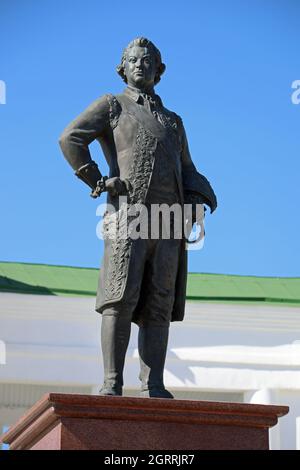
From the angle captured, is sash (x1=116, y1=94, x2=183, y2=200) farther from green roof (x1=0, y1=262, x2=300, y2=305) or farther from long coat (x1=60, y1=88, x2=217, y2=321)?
green roof (x1=0, y1=262, x2=300, y2=305)

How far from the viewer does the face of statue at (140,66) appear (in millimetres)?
7375

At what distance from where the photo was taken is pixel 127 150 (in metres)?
7.21

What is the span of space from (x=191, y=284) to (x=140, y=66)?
8.94 metres

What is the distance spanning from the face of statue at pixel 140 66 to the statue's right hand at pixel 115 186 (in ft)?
2.38

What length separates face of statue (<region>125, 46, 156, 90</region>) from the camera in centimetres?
738

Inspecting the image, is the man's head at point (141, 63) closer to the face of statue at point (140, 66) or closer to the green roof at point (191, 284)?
the face of statue at point (140, 66)

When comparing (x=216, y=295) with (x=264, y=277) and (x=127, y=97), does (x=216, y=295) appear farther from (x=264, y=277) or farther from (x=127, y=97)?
(x=127, y=97)

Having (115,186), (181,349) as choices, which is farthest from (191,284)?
(115,186)

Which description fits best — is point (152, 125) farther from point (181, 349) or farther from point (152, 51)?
point (181, 349)

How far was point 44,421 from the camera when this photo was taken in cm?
646

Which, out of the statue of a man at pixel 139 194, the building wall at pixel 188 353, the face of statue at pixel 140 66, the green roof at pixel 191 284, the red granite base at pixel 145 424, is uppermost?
the green roof at pixel 191 284

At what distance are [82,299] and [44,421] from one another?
799 centimetres

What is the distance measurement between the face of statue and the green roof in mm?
7240

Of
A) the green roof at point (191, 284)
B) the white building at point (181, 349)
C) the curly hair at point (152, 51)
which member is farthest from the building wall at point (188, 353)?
the curly hair at point (152, 51)
